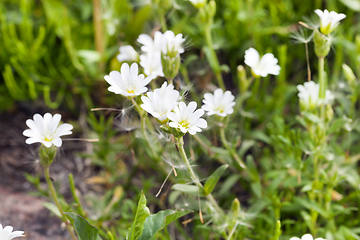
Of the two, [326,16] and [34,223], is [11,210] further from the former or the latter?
[326,16]

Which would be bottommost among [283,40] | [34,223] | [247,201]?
[247,201]

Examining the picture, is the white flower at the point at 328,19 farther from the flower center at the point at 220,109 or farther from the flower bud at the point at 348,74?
the flower center at the point at 220,109

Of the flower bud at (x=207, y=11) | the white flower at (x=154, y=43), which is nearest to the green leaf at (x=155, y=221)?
the white flower at (x=154, y=43)

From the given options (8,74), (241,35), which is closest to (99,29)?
(8,74)

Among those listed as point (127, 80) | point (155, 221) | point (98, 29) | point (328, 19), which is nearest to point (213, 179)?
point (155, 221)

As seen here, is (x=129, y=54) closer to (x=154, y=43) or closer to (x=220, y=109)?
(x=154, y=43)

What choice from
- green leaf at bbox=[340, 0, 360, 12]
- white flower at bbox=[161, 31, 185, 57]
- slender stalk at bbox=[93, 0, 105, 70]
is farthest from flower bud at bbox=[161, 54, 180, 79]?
green leaf at bbox=[340, 0, 360, 12]

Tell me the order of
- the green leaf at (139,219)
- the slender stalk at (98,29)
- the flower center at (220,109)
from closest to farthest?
1. the green leaf at (139,219)
2. the flower center at (220,109)
3. the slender stalk at (98,29)
